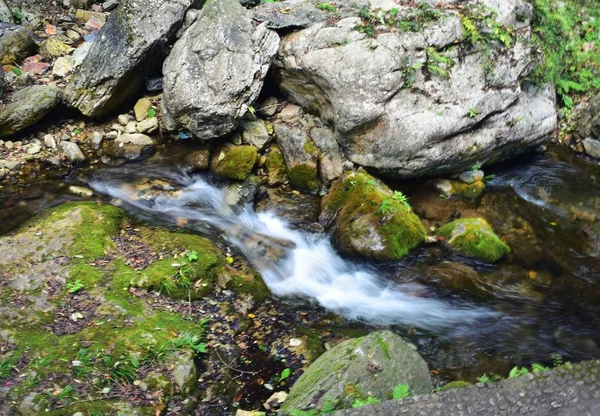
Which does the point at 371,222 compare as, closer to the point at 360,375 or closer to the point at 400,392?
the point at 360,375

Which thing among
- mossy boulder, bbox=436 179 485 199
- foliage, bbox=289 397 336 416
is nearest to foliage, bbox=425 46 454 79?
mossy boulder, bbox=436 179 485 199

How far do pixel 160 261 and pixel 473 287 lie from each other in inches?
184

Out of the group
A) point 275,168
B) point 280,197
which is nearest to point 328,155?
point 275,168

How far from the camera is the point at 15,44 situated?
1085cm

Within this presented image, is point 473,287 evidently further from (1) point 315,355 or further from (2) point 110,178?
(2) point 110,178

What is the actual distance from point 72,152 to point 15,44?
3358mm

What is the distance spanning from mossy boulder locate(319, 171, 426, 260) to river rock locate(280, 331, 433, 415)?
3.23 m

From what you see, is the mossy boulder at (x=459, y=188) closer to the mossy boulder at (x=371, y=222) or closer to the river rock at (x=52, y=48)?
the mossy boulder at (x=371, y=222)

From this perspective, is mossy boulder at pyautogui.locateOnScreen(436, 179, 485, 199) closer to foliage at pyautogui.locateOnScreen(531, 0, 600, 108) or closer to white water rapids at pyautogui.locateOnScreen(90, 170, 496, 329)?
white water rapids at pyautogui.locateOnScreen(90, 170, 496, 329)

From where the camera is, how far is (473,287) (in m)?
7.59

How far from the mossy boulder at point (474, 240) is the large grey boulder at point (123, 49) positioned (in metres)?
6.60

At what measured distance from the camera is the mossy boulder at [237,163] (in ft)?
30.5

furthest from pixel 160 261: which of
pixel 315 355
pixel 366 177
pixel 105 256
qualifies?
pixel 366 177

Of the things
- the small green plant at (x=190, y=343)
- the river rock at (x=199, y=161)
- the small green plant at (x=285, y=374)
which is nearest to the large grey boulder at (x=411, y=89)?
the river rock at (x=199, y=161)
